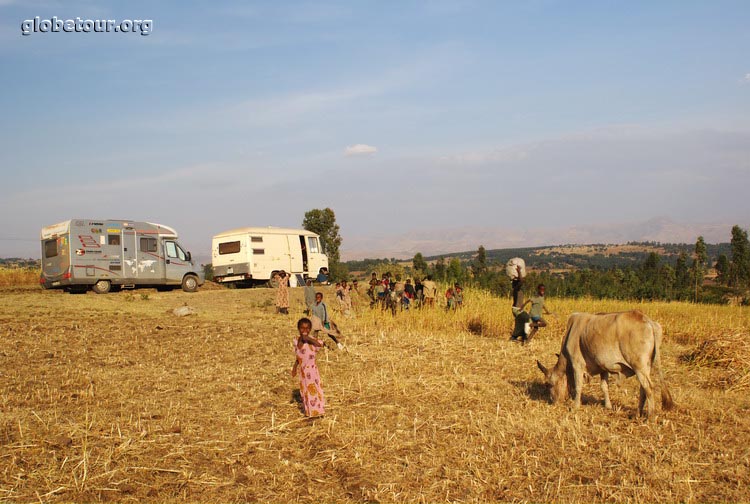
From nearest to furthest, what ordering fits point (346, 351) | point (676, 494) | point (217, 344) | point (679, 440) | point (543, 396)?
point (676, 494), point (679, 440), point (543, 396), point (346, 351), point (217, 344)

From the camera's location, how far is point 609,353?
8.45m

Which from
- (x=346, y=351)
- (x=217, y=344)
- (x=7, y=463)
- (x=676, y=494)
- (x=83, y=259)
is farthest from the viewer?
(x=83, y=259)

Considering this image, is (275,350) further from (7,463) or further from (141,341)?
(7,463)

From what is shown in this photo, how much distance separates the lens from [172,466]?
670cm

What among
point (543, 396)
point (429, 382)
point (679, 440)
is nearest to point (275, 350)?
point (429, 382)

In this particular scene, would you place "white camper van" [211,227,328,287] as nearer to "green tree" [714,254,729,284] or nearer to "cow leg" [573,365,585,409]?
"cow leg" [573,365,585,409]

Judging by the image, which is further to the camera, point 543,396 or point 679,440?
A: point 543,396

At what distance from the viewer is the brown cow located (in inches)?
320

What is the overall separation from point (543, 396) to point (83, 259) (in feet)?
71.9

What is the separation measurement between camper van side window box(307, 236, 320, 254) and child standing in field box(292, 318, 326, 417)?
24496 mm

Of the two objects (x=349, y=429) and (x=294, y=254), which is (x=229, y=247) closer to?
(x=294, y=254)

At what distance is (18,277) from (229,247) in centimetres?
1209

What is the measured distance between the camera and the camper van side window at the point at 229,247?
31120mm

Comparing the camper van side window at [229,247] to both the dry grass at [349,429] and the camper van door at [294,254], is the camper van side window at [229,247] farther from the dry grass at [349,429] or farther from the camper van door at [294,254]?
the dry grass at [349,429]
